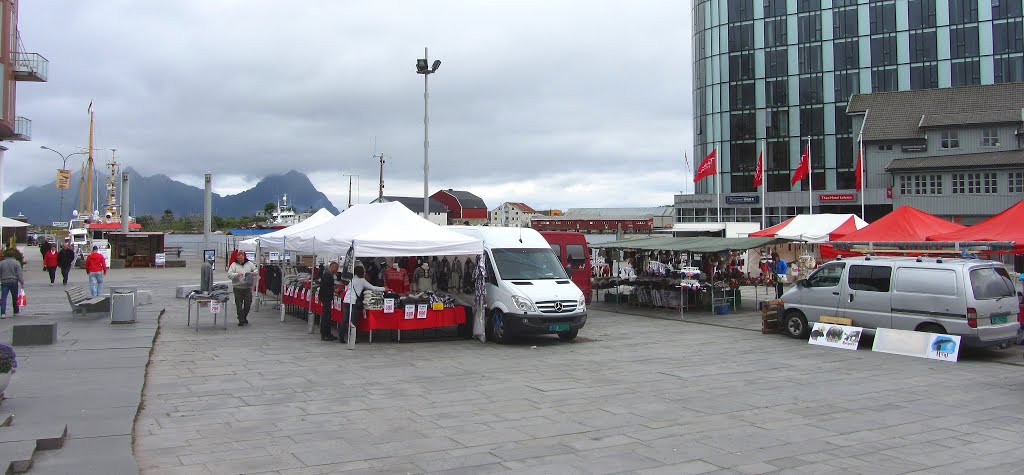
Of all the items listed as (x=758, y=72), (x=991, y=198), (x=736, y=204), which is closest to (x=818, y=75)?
(x=758, y=72)

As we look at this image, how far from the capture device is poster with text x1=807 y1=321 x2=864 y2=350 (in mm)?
13859

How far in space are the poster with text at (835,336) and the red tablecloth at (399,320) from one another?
7370 mm

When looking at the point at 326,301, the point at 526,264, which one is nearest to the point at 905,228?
the point at 526,264

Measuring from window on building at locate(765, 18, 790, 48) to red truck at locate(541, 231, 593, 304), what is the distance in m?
53.1

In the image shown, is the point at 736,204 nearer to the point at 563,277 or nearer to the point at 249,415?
the point at 563,277

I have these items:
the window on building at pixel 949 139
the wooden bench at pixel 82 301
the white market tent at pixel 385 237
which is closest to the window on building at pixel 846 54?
the window on building at pixel 949 139

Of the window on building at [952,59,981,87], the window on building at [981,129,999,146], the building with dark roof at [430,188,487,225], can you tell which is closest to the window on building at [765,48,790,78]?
the window on building at [952,59,981,87]

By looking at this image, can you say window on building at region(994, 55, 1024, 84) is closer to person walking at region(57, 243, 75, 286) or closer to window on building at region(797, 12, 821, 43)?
window on building at region(797, 12, 821, 43)

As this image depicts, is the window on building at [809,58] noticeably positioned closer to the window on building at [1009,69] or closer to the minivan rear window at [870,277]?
the window on building at [1009,69]

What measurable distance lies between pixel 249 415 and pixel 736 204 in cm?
6346

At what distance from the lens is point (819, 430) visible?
25.2 feet

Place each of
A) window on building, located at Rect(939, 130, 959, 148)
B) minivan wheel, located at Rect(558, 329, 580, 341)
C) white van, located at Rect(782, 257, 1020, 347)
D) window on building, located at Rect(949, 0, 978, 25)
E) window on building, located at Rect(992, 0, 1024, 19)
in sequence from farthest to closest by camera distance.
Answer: window on building, located at Rect(949, 0, 978, 25)
window on building, located at Rect(992, 0, 1024, 19)
window on building, located at Rect(939, 130, 959, 148)
minivan wheel, located at Rect(558, 329, 580, 341)
white van, located at Rect(782, 257, 1020, 347)

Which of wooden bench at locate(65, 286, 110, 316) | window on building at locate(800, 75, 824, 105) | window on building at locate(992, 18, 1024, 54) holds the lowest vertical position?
wooden bench at locate(65, 286, 110, 316)

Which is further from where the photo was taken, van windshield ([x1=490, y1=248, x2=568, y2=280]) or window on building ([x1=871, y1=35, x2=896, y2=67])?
window on building ([x1=871, y1=35, x2=896, y2=67])
